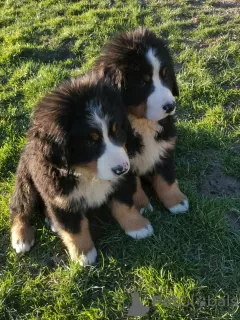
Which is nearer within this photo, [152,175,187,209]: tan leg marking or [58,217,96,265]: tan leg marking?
[58,217,96,265]: tan leg marking

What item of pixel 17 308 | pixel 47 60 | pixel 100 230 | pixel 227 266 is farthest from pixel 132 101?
pixel 47 60

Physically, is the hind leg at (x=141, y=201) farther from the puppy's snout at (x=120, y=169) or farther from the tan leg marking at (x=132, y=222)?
the puppy's snout at (x=120, y=169)

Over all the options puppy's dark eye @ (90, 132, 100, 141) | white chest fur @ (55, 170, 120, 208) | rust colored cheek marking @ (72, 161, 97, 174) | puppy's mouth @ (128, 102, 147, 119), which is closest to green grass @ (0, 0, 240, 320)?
white chest fur @ (55, 170, 120, 208)

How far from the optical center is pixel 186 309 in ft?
8.04

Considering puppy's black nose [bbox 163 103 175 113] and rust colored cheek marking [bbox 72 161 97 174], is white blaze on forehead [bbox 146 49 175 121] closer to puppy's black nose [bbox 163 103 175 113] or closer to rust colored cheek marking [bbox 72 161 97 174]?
puppy's black nose [bbox 163 103 175 113]

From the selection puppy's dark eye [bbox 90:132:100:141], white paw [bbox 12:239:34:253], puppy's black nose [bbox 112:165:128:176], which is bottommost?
white paw [bbox 12:239:34:253]

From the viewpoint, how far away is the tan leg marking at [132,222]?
2889 mm

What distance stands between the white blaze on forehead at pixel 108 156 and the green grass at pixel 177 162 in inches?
31.4

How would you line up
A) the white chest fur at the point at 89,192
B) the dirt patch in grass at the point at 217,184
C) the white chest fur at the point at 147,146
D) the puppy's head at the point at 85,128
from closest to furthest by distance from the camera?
the puppy's head at the point at 85,128 < the white chest fur at the point at 89,192 < the white chest fur at the point at 147,146 < the dirt patch in grass at the point at 217,184

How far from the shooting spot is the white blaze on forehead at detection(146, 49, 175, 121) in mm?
2543

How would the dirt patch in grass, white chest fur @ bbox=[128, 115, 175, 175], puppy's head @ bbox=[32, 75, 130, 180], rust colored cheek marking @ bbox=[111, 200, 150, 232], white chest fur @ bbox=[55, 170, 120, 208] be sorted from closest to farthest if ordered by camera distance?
puppy's head @ bbox=[32, 75, 130, 180] < white chest fur @ bbox=[55, 170, 120, 208] < white chest fur @ bbox=[128, 115, 175, 175] < rust colored cheek marking @ bbox=[111, 200, 150, 232] < the dirt patch in grass

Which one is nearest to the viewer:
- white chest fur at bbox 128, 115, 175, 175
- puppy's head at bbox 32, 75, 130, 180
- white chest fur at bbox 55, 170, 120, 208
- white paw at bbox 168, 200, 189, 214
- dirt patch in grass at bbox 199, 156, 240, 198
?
puppy's head at bbox 32, 75, 130, 180

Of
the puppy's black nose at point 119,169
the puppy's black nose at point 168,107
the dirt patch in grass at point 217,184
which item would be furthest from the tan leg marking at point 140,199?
the puppy's black nose at point 119,169

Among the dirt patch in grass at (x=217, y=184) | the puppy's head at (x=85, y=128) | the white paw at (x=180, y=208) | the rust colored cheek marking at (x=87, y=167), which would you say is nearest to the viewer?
the puppy's head at (x=85, y=128)
